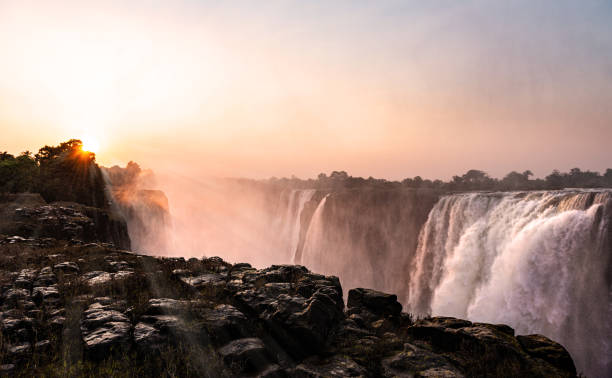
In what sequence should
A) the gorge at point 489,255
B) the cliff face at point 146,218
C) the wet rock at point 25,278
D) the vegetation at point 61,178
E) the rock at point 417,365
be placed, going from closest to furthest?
the rock at point 417,365 → the wet rock at point 25,278 → the gorge at point 489,255 → the vegetation at point 61,178 → the cliff face at point 146,218

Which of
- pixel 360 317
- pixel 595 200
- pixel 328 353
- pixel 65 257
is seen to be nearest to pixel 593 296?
pixel 595 200

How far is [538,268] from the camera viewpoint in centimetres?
2255

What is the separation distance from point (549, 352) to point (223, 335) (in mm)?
7077

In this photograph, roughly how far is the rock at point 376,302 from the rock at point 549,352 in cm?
314

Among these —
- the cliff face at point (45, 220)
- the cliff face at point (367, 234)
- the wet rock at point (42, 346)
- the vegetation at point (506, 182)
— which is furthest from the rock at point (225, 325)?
the vegetation at point (506, 182)

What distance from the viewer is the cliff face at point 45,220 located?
1549 cm

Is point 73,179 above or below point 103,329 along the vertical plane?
above

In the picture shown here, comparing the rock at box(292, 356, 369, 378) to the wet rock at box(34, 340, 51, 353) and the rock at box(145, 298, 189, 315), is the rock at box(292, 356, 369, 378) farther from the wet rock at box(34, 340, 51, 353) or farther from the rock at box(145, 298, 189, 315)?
the wet rock at box(34, 340, 51, 353)

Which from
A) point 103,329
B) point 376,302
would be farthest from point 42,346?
point 376,302

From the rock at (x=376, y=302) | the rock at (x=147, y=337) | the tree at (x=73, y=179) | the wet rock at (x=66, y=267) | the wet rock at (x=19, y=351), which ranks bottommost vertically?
the rock at (x=376, y=302)

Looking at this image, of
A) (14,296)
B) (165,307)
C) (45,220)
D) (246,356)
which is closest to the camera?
(246,356)

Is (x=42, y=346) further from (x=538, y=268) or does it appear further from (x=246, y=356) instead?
(x=538, y=268)

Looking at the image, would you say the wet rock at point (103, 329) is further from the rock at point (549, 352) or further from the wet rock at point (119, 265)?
the rock at point (549, 352)

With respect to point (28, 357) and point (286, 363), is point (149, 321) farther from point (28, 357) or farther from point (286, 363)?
point (286, 363)
